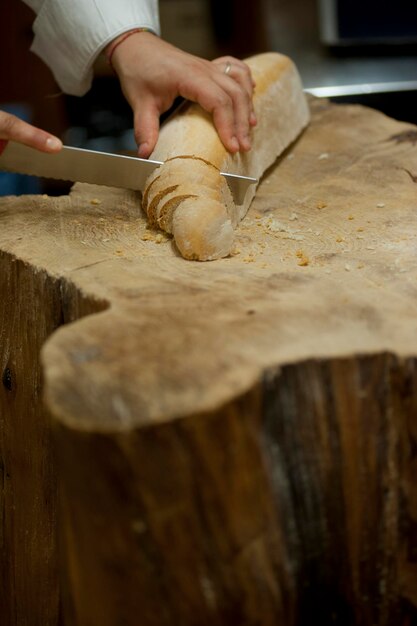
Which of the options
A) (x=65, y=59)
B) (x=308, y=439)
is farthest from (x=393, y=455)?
(x=65, y=59)

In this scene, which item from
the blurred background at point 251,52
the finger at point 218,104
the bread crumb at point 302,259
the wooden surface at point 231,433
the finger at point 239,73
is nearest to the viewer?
the wooden surface at point 231,433

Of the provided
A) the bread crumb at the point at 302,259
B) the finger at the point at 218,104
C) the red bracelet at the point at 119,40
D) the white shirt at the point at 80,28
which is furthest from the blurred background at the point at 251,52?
the bread crumb at the point at 302,259

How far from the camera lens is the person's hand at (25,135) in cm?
129

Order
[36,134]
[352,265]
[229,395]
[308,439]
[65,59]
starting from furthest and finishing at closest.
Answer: [65,59] → [36,134] → [352,265] → [308,439] → [229,395]

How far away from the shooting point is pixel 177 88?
148 centimetres

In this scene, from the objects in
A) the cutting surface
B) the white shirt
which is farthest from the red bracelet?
the cutting surface

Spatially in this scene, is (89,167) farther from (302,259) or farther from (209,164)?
(302,259)

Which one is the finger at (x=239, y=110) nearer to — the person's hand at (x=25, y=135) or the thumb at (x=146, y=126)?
the thumb at (x=146, y=126)

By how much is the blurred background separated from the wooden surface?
3.93 feet

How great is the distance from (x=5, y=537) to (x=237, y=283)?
25.5 inches

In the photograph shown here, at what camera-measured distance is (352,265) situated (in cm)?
114

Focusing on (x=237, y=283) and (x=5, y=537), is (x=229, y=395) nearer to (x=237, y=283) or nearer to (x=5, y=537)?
(x=237, y=283)

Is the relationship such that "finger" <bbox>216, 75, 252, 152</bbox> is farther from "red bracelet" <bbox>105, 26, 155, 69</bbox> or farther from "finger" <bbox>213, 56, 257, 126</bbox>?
"red bracelet" <bbox>105, 26, 155, 69</bbox>

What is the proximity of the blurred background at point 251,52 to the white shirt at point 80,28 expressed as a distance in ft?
0.74
